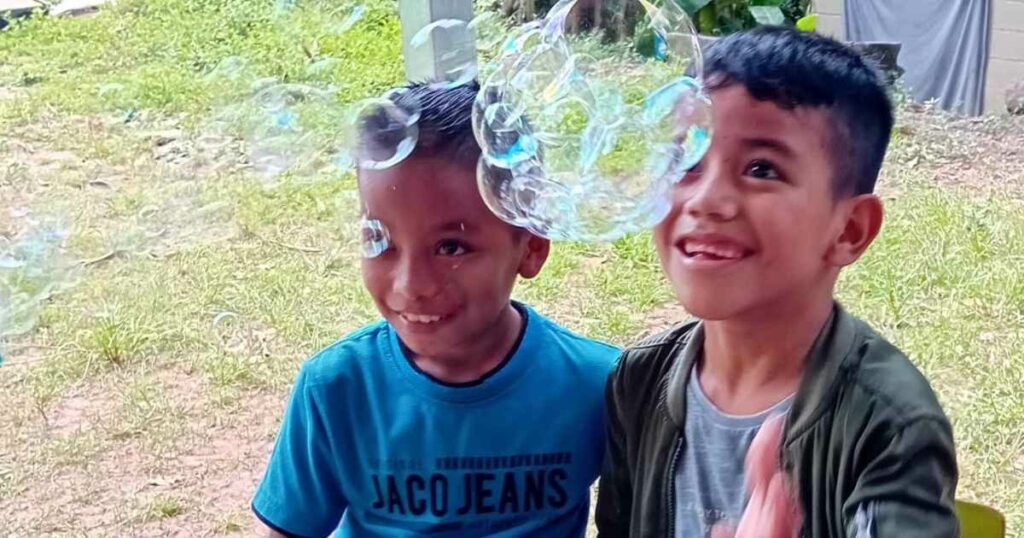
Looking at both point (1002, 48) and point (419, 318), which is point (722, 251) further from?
point (1002, 48)

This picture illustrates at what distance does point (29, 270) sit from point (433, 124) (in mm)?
1782

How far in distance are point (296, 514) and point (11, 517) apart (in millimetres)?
1551

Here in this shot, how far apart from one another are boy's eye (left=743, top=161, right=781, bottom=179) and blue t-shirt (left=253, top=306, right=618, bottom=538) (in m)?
0.40

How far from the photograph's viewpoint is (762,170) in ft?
4.34

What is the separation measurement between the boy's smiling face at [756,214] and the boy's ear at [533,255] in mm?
266

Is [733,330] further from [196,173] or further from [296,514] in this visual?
[196,173]

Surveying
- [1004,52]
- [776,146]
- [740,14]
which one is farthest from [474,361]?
[1004,52]

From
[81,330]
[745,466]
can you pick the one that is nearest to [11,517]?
[81,330]

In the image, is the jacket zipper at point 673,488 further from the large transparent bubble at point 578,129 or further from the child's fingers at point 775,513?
the large transparent bubble at point 578,129

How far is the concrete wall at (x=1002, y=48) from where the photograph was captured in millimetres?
6250

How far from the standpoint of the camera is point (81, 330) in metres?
3.69

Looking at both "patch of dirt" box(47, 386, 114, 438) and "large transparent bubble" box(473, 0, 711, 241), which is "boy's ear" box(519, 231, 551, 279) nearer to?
"large transparent bubble" box(473, 0, 711, 241)

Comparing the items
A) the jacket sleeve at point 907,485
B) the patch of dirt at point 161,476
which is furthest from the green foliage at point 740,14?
the jacket sleeve at point 907,485

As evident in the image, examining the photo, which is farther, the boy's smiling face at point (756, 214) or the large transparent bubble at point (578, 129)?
the large transparent bubble at point (578, 129)
